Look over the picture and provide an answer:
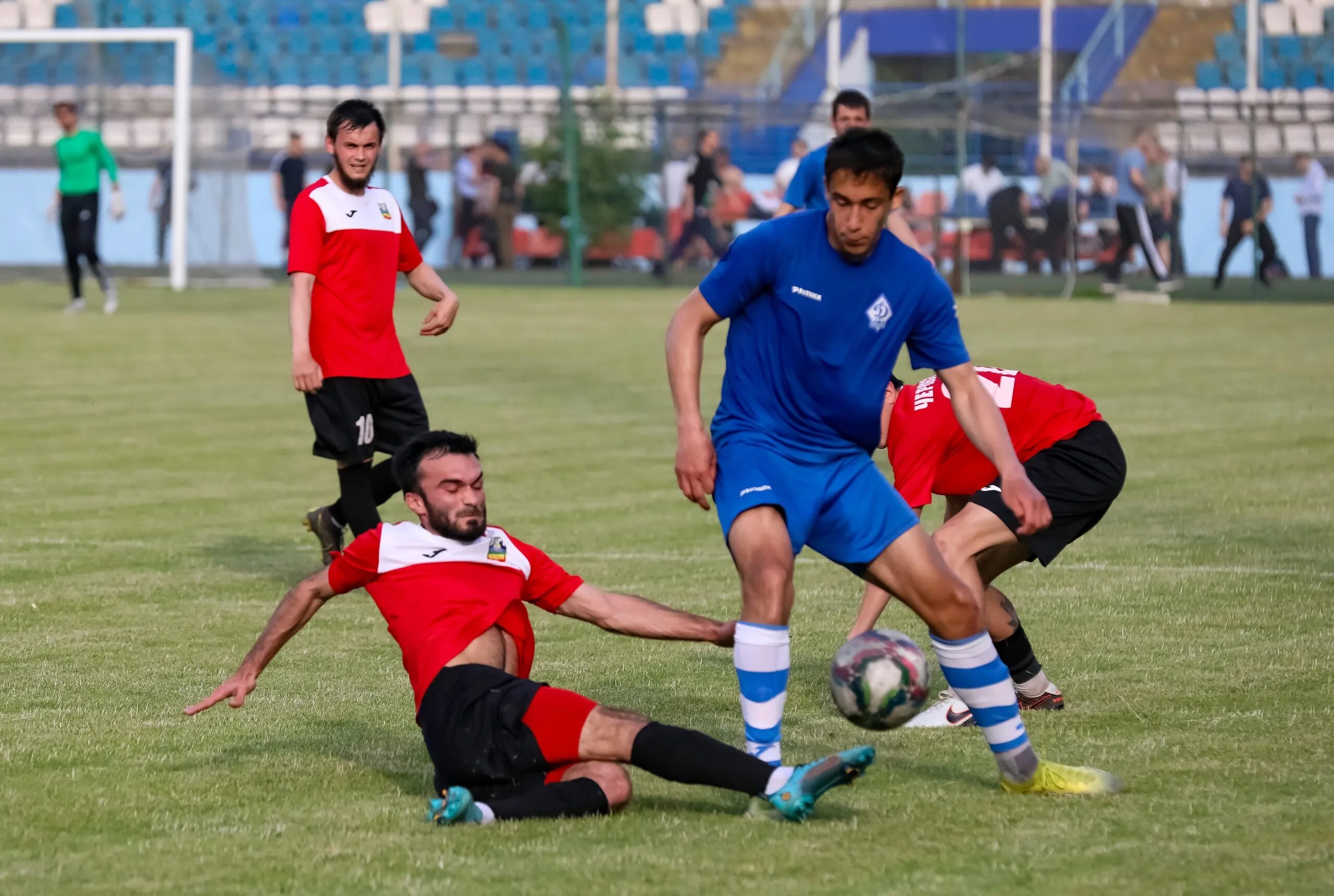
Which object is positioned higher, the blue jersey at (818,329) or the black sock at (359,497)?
the blue jersey at (818,329)

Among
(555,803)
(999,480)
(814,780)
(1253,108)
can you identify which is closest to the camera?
(814,780)

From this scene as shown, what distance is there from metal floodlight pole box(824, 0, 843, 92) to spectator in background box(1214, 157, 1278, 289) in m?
8.83

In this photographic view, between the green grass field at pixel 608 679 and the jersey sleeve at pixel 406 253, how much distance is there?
1.57 metres

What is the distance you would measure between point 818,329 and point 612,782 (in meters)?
1.35

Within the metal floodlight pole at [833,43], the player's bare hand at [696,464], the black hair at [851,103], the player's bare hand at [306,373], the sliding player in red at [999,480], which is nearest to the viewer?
the player's bare hand at [696,464]

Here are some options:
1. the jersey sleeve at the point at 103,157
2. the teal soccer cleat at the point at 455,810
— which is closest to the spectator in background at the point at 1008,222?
the jersey sleeve at the point at 103,157

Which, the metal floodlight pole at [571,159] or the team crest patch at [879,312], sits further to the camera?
the metal floodlight pole at [571,159]

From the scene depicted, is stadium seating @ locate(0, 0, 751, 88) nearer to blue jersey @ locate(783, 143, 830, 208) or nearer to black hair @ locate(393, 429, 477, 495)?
blue jersey @ locate(783, 143, 830, 208)

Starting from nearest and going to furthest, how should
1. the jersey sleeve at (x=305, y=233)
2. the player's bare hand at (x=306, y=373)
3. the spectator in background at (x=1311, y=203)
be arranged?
the player's bare hand at (x=306, y=373) → the jersey sleeve at (x=305, y=233) → the spectator in background at (x=1311, y=203)

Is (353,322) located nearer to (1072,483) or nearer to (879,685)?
(1072,483)

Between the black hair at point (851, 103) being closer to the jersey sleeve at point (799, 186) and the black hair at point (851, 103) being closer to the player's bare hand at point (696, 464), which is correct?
the jersey sleeve at point (799, 186)

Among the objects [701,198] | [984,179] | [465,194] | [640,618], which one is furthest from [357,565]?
[465,194]

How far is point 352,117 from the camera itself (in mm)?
7871

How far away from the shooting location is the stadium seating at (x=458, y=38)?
128ft
